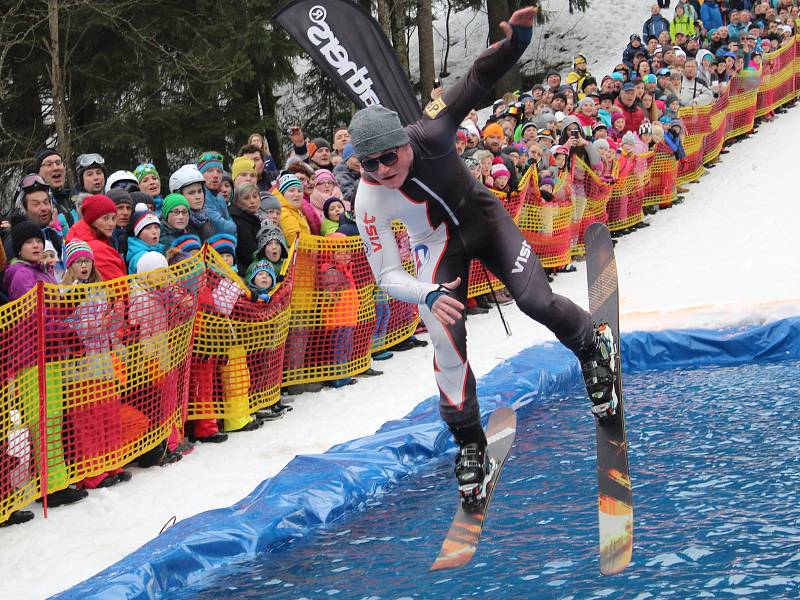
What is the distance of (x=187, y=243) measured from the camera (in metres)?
7.50

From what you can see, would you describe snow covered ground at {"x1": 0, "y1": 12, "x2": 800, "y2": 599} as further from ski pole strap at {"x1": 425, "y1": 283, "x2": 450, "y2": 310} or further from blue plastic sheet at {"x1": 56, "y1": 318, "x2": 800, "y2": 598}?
ski pole strap at {"x1": 425, "y1": 283, "x2": 450, "y2": 310}

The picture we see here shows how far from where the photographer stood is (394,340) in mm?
9945

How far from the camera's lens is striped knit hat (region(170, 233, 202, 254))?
750cm

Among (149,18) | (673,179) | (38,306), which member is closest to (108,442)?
(38,306)

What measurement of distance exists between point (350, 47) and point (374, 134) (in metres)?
5.32

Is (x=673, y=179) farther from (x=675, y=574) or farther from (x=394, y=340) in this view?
(x=675, y=574)

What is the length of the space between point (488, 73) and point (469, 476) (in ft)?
6.95

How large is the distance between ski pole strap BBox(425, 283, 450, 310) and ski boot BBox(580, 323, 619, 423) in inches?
40.5

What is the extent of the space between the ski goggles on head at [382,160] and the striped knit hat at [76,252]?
8.09ft

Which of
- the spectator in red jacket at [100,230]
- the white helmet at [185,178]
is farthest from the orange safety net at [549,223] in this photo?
the spectator in red jacket at [100,230]

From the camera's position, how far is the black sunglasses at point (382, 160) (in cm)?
482

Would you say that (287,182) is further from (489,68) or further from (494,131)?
(489,68)

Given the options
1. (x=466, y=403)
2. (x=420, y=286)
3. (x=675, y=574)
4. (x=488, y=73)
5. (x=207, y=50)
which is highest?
(x=207, y=50)

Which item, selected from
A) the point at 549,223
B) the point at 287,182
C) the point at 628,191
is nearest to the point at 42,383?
the point at 287,182
